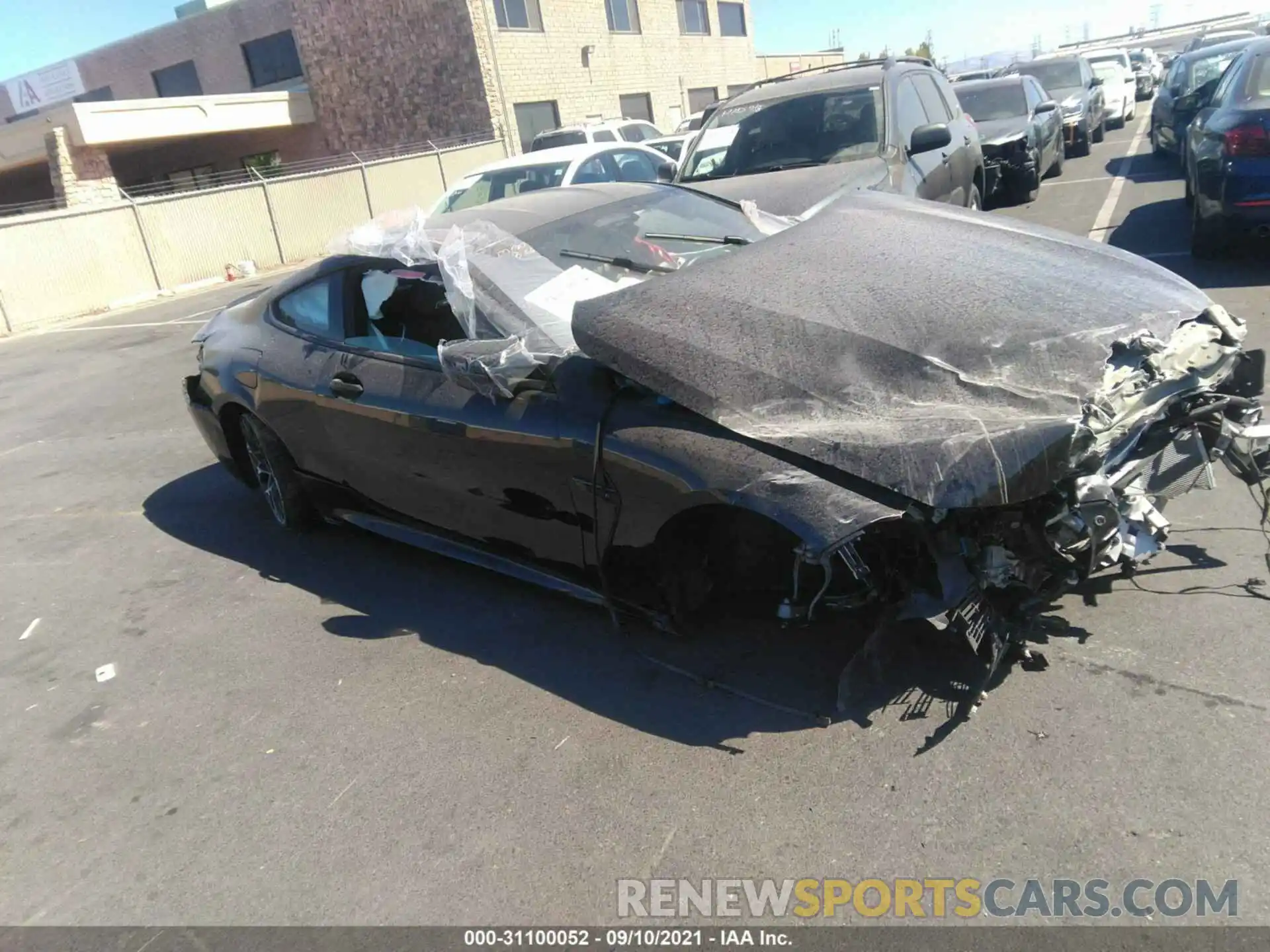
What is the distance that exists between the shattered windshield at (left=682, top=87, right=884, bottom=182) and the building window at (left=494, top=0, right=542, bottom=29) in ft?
69.0

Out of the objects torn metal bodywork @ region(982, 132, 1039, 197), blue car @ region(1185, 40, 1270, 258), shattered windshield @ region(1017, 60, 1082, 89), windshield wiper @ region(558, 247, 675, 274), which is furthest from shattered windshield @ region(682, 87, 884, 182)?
shattered windshield @ region(1017, 60, 1082, 89)

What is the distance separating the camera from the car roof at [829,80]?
7887mm

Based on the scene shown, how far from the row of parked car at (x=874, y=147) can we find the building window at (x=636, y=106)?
20665mm

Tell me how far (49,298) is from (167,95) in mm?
18762

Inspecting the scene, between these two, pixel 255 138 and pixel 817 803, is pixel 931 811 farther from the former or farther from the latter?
pixel 255 138

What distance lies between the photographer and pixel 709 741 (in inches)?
121

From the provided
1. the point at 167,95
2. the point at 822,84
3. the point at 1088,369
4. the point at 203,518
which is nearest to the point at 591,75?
the point at 167,95

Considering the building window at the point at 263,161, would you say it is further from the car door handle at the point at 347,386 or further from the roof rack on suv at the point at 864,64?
the car door handle at the point at 347,386

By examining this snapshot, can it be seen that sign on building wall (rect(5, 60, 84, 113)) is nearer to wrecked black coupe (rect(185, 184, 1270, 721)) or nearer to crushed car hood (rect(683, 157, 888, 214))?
crushed car hood (rect(683, 157, 888, 214))

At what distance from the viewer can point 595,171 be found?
1153 cm

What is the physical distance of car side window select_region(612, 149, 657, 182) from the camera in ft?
39.4

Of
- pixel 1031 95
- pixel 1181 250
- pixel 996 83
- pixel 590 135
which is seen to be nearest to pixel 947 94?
pixel 1181 250

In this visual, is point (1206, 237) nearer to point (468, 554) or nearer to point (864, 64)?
point (864, 64)

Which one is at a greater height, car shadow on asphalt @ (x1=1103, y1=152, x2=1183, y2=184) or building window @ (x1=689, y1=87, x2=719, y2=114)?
building window @ (x1=689, y1=87, x2=719, y2=114)
